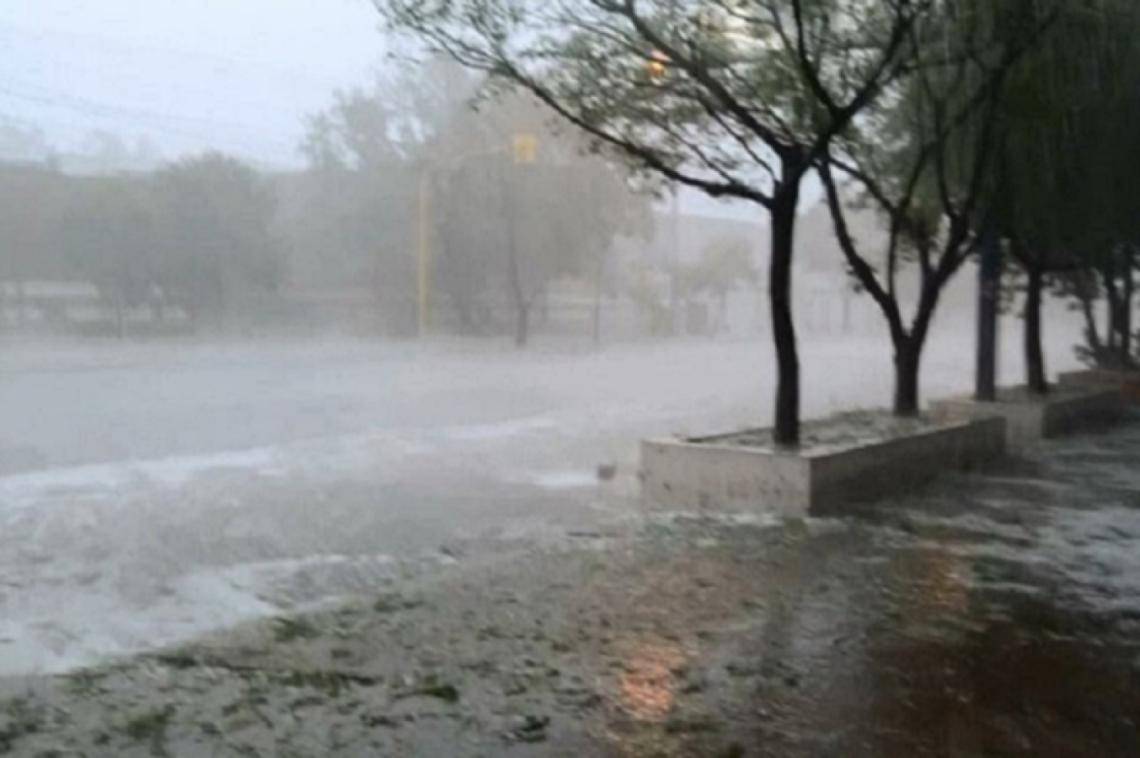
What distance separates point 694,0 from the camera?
1259 cm

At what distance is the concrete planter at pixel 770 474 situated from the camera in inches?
447

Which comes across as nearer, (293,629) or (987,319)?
(293,629)

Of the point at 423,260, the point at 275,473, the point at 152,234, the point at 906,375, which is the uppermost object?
the point at 152,234

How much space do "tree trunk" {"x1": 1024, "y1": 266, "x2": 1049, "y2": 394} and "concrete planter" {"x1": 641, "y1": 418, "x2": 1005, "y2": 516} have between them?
697 cm

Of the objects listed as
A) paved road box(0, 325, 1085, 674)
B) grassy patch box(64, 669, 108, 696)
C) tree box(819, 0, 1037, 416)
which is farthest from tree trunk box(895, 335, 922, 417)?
grassy patch box(64, 669, 108, 696)

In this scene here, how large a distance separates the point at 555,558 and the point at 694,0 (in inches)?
206

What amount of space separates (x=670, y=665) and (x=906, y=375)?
9.38 meters

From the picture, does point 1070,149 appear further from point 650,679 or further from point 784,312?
point 650,679

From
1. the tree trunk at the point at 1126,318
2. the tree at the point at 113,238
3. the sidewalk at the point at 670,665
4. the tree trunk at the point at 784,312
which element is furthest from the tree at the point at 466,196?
the sidewalk at the point at 670,665

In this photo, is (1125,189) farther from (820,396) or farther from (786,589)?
(786,589)

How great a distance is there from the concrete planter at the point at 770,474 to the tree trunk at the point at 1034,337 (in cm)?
697

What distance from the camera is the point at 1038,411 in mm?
17703

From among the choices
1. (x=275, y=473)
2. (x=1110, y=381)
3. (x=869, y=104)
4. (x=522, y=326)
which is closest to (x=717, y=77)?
(x=869, y=104)

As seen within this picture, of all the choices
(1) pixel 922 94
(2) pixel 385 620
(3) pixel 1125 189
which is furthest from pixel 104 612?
(3) pixel 1125 189
